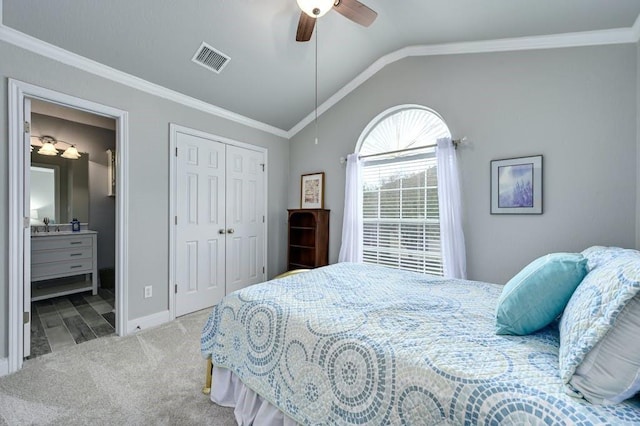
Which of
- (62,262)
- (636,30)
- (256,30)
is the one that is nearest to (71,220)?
(62,262)

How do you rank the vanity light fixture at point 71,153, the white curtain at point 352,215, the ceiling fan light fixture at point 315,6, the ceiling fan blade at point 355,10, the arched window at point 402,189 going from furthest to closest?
the vanity light fixture at point 71,153 < the white curtain at point 352,215 < the arched window at point 402,189 < the ceiling fan blade at point 355,10 < the ceiling fan light fixture at point 315,6

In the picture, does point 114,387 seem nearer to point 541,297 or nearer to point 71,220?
point 541,297

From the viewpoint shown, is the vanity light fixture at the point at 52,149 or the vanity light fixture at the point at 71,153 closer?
the vanity light fixture at the point at 52,149

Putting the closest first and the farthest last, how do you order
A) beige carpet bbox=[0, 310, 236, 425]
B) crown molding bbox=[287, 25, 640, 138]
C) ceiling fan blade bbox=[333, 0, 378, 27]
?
beige carpet bbox=[0, 310, 236, 425] < ceiling fan blade bbox=[333, 0, 378, 27] < crown molding bbox=[287, 25, 640, 138]

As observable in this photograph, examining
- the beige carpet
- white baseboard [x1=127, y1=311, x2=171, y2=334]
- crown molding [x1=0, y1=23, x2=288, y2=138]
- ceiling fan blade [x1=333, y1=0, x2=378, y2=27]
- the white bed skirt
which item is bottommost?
the beige carpet

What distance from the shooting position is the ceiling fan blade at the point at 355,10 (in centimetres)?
185

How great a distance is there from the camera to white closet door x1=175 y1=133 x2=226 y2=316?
2992 millimetres

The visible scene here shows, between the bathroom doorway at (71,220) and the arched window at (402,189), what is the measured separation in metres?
3.10

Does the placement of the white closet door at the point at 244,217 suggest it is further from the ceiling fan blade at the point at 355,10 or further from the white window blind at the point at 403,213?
the ceiling fan blade at the point at 355,10

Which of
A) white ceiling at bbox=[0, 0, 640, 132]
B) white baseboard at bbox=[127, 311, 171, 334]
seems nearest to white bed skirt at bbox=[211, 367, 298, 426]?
white baseboard at bbox=[127, 311, 171, 334]

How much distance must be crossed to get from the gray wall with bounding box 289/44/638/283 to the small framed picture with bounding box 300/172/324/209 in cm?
150

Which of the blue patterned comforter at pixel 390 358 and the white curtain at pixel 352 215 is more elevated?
the white curtain at pixel 352 215

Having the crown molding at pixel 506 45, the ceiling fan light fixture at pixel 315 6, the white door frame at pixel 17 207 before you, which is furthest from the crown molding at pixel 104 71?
the ceiling fan light fixture at pixel 315 6

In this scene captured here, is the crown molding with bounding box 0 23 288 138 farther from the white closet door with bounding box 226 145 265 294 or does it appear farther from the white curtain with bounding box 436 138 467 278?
the white curtain with bounding box 436 138 467 278
